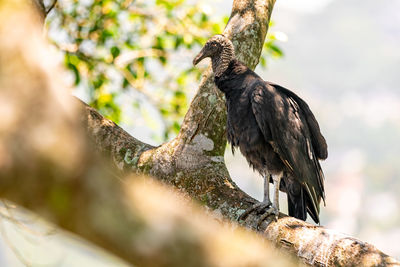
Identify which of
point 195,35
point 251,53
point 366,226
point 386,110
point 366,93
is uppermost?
point 366,93

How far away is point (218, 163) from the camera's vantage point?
3068 millimetres

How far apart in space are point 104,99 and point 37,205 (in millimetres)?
4239

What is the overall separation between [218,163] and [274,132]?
64 centimetres

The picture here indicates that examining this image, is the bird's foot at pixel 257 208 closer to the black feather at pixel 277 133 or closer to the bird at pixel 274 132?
the bird at pixel 274 132

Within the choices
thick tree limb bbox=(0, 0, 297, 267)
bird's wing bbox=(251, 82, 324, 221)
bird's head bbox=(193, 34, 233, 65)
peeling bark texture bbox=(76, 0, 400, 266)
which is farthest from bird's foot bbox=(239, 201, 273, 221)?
thick tree limb bbox=(0, 0, 297, 267)

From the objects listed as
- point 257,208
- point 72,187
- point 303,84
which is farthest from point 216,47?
point 303,84

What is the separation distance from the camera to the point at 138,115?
5.54m

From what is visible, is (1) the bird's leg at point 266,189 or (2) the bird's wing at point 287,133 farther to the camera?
(2) the bird's wing at point 287,133

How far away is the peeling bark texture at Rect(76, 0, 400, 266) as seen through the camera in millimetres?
2445

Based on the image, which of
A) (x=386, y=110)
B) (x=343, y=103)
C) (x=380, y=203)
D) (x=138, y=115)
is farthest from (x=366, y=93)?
(x=138, y=115)

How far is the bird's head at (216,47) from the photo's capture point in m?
3.61

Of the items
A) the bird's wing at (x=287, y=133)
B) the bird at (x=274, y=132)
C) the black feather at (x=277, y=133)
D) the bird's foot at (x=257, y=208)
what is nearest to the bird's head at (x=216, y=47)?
the bird at (x=274, y=132)

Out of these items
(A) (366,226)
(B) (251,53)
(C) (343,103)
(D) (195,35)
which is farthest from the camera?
(C) (343,103)

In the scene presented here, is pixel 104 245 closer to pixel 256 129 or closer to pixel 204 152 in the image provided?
pixel 204 152
